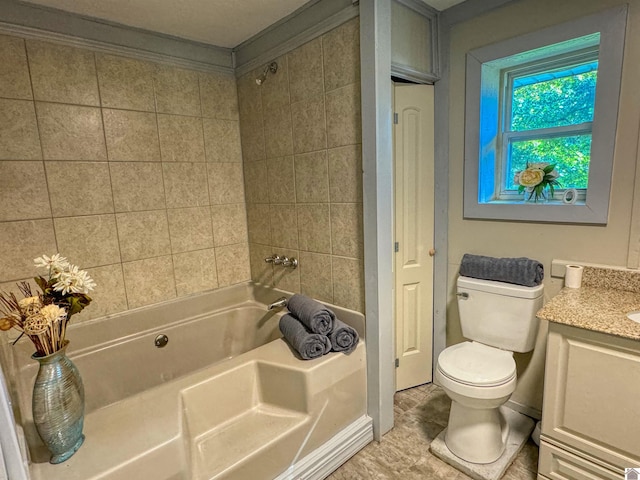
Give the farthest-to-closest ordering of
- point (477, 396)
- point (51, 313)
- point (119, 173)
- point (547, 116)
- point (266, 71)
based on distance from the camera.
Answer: point (266, 71) → point (119, 173) → point (547, 116) → point (477, 396) → point (51, 313)

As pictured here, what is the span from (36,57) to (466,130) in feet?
7.71

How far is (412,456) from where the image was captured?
1.73 meters

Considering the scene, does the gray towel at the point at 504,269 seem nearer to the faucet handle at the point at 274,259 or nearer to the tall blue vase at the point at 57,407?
the faucet handle at the point at 274,259

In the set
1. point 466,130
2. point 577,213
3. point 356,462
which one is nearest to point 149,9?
point 466,130

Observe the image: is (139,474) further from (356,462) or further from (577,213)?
(577,213)

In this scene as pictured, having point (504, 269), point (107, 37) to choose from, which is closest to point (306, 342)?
point (504, 269)

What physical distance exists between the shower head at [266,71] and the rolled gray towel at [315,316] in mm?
1417

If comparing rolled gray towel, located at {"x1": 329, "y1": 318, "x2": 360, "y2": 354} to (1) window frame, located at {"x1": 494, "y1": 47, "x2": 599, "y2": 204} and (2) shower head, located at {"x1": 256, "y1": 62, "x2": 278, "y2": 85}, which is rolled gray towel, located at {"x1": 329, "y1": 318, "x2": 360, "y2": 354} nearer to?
(1) window frame, located at {"x1": 494, "y1": 47, "x2": 599, "y2": 204}

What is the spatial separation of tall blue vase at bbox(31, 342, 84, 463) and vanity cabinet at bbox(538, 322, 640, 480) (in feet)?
5.98

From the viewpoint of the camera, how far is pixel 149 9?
5.74 feet

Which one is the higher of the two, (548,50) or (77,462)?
(548,50)

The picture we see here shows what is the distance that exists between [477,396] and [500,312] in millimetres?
498

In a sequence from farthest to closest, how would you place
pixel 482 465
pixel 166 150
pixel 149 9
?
pixel 166 150
pixel 149 9
pixel 482 465

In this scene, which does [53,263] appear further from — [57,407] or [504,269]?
[504,269]
